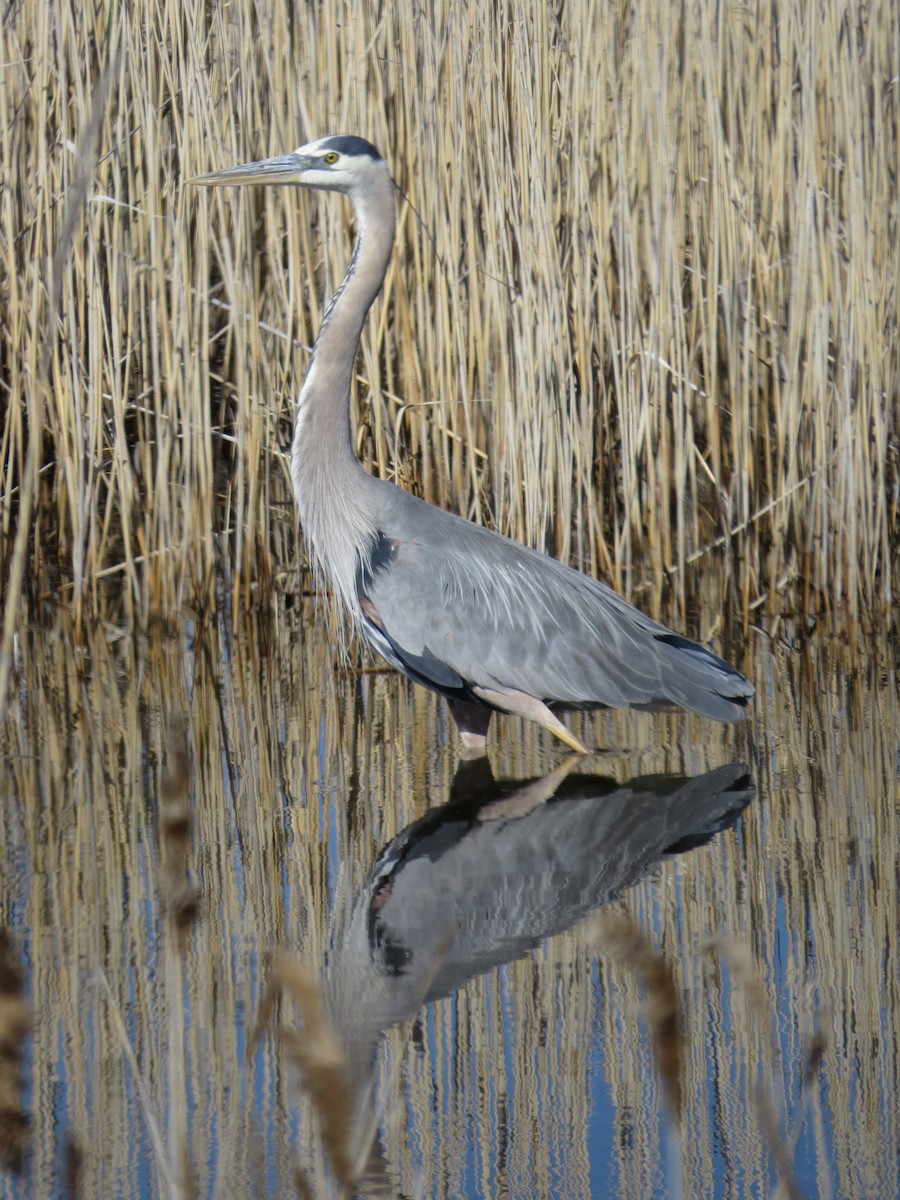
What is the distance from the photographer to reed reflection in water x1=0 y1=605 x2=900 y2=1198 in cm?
202

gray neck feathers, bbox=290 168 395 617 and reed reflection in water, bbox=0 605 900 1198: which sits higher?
gray neck feathers, bbox=290 168 395 617

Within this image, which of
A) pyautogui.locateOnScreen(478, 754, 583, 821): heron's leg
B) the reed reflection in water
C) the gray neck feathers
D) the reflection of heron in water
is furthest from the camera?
the gray neck feathers

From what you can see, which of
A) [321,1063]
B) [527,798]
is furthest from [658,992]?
[527,798]

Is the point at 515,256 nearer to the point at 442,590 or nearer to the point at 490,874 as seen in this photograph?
Result: the point at 442,590

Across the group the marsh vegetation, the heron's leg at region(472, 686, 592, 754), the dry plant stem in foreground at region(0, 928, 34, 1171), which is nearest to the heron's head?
the marsh vegetation

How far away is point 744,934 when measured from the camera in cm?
274

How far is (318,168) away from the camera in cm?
394

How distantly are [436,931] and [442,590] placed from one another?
122 cm

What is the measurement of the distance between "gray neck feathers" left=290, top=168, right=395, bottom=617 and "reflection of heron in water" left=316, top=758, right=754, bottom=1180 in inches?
26.3

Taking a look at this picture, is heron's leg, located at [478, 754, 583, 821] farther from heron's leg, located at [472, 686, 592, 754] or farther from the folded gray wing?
the folded gray wing

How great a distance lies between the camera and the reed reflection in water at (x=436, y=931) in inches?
79.5

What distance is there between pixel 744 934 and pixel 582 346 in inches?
89.4

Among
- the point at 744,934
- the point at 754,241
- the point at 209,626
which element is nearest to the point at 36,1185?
the point at 744,934

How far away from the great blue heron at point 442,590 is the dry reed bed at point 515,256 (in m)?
0.54
